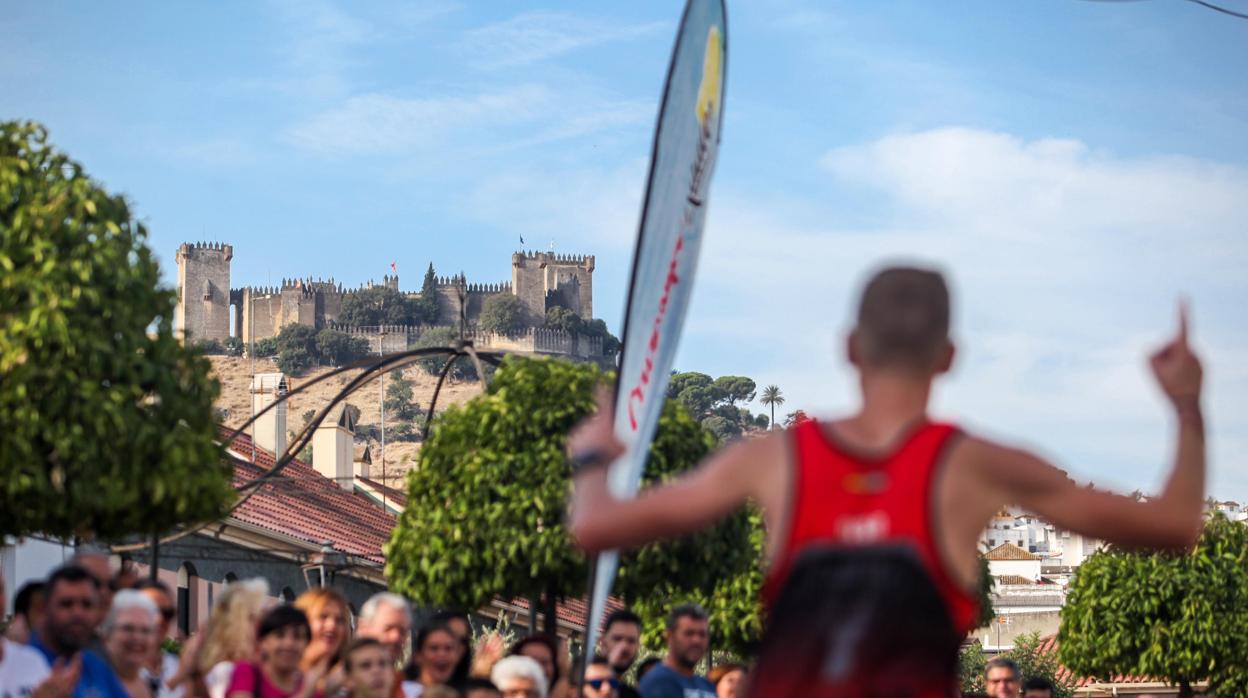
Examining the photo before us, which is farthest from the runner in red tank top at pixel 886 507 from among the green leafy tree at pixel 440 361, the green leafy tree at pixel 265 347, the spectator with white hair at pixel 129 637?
the green leafy tree at pixel 265 347

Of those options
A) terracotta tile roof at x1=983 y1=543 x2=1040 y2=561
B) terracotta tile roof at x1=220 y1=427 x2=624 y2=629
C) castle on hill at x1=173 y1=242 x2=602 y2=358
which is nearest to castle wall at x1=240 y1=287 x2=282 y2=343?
castle on hill at x1=173 y1=242 x2=602 y2=358

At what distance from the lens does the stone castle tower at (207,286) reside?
174 meters

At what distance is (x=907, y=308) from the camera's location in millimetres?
3414

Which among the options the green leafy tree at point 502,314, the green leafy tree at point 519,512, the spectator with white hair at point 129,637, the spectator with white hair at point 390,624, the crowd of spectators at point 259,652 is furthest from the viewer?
the green leafy tree at point 502,314

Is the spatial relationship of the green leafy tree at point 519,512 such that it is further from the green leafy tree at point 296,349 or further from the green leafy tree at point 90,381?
the green leafy tree at point 296,349

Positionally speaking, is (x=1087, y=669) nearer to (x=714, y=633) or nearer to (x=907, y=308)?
(x=714, y=633)

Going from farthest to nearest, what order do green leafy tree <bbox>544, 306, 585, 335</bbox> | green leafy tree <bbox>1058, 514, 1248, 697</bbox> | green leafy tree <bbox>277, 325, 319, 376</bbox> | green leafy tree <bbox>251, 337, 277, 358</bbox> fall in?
green leafy tree <bbox>544, 306, 585, 335</bbox>
green leafy tree <bbox>251, 337, 277, 358</bbox>
green leafy tree <bbox>277, 325, 319, 376</bbox>
green leafy tree <bbox>1058, 514, 1248, 697</bbox>

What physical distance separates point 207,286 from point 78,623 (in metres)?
171

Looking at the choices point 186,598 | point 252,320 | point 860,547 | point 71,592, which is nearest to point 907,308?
point 860,547

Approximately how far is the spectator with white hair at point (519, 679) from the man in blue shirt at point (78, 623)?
1.99 meters

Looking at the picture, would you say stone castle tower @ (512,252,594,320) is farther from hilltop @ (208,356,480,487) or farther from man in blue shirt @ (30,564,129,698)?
man in blue shirt @ (30,564,129,698)

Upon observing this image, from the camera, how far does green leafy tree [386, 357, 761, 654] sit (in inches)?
575

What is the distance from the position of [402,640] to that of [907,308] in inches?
245

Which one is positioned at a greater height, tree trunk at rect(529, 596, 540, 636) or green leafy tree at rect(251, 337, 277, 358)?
green leafy tree at rect(251, 337, 277, 358)
